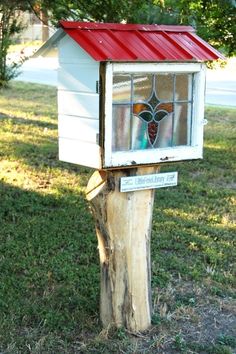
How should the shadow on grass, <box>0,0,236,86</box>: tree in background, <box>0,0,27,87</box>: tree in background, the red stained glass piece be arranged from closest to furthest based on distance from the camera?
the red stained glass piece, the shadow on grass, <box>0,0,236,86</box>: tree in background, <box>0,0,27,87</box>: tree in background

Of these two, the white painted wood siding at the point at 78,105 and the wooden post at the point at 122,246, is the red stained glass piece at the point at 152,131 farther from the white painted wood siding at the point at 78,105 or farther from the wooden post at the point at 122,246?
the white painted wood siding at the point at 78,105

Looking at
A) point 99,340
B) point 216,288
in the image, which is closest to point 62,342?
point 99,340

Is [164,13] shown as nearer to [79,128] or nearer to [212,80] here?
[79,128]

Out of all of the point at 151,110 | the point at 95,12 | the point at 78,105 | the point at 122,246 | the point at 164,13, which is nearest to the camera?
the point at 78,105

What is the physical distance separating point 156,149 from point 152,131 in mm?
100

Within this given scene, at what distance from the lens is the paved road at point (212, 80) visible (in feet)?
49.2

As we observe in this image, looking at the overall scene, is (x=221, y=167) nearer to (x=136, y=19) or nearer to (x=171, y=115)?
(x=136, y=19)

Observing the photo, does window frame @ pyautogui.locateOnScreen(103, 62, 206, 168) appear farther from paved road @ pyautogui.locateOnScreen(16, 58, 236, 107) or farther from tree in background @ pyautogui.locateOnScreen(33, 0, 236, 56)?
paved road @ pyautogui.locateOnScreen(16, 58, 236, 107)

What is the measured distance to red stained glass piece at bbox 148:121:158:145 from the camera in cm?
345

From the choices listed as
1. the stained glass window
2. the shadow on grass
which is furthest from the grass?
the stained glass window

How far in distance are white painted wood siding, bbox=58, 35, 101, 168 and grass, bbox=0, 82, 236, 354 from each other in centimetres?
104

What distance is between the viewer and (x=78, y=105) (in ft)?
10.9

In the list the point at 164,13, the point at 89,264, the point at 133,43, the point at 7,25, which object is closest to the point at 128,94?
the point at 133,43

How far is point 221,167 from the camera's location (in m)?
8.30
